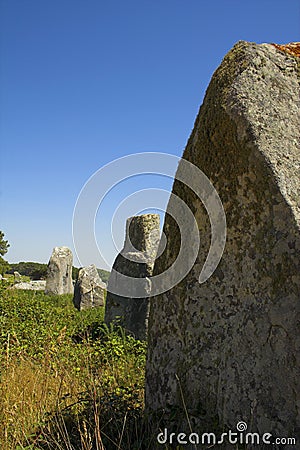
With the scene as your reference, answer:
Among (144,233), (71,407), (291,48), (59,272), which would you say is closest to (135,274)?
(144,233)

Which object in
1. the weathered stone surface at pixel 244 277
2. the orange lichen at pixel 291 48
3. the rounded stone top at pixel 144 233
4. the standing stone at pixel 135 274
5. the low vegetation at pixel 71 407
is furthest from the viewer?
the rounded stone top at pixel 144 233

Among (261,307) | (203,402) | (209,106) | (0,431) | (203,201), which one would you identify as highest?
(209,106)

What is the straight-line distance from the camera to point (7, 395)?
3.85 metres

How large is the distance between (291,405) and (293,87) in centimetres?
186

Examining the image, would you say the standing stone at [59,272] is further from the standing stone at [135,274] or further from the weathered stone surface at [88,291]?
the standing stone at [135,274]

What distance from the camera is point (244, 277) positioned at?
2.98 m

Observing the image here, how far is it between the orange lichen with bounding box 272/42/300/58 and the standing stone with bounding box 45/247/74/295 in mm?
16730

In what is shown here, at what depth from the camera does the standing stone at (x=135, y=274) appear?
853cm

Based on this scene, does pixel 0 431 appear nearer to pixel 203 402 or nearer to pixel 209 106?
pixel 203 402

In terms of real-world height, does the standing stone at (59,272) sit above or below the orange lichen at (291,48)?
below


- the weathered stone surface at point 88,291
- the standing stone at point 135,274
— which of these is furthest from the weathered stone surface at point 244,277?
the weathered stone surface at point 88,291

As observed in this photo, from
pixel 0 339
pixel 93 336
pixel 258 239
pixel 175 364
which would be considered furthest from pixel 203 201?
pixel 93 336

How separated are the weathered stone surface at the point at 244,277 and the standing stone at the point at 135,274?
4959mm

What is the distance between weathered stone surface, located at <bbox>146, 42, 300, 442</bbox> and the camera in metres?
2.74
